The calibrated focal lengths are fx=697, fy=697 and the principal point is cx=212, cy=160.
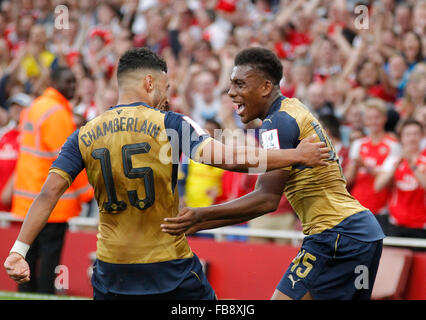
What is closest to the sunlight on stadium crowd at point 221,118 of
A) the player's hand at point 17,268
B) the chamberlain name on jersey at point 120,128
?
the chamberlain name on jersey at point 120,128

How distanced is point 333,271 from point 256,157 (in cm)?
113

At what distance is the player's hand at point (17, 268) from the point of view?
4375 mm

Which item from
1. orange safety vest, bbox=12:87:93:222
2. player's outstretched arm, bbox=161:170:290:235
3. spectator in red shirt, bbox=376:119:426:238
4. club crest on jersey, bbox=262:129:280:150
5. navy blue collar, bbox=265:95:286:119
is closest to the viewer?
Answer: player's outstretched arm, bbox=161:170:290:235

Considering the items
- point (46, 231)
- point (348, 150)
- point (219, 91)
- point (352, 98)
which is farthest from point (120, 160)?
point (219, 91)

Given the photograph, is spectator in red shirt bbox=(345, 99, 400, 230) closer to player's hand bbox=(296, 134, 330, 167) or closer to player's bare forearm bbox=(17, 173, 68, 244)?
player's hand bbox=(296, 134, 330, 167)

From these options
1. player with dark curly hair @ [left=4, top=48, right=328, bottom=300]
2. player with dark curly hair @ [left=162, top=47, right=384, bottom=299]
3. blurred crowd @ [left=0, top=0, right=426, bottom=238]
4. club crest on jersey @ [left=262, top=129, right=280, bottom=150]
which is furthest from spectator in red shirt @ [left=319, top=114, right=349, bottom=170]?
player with dark curly hair @ [left=4, top=48, right=328, bottom=300]

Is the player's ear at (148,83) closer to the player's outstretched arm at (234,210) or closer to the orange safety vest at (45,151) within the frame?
the player's outstretched arm at (234,210)

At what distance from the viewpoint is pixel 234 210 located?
15.2ft

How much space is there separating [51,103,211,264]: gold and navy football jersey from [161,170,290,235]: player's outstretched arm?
0.66 ft

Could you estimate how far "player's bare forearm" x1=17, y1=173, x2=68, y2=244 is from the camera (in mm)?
4438

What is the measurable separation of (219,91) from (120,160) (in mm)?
7110

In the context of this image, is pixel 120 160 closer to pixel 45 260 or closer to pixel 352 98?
pixel 45 260

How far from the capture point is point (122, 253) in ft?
15.0

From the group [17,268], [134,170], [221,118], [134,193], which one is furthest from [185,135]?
[221,118]
